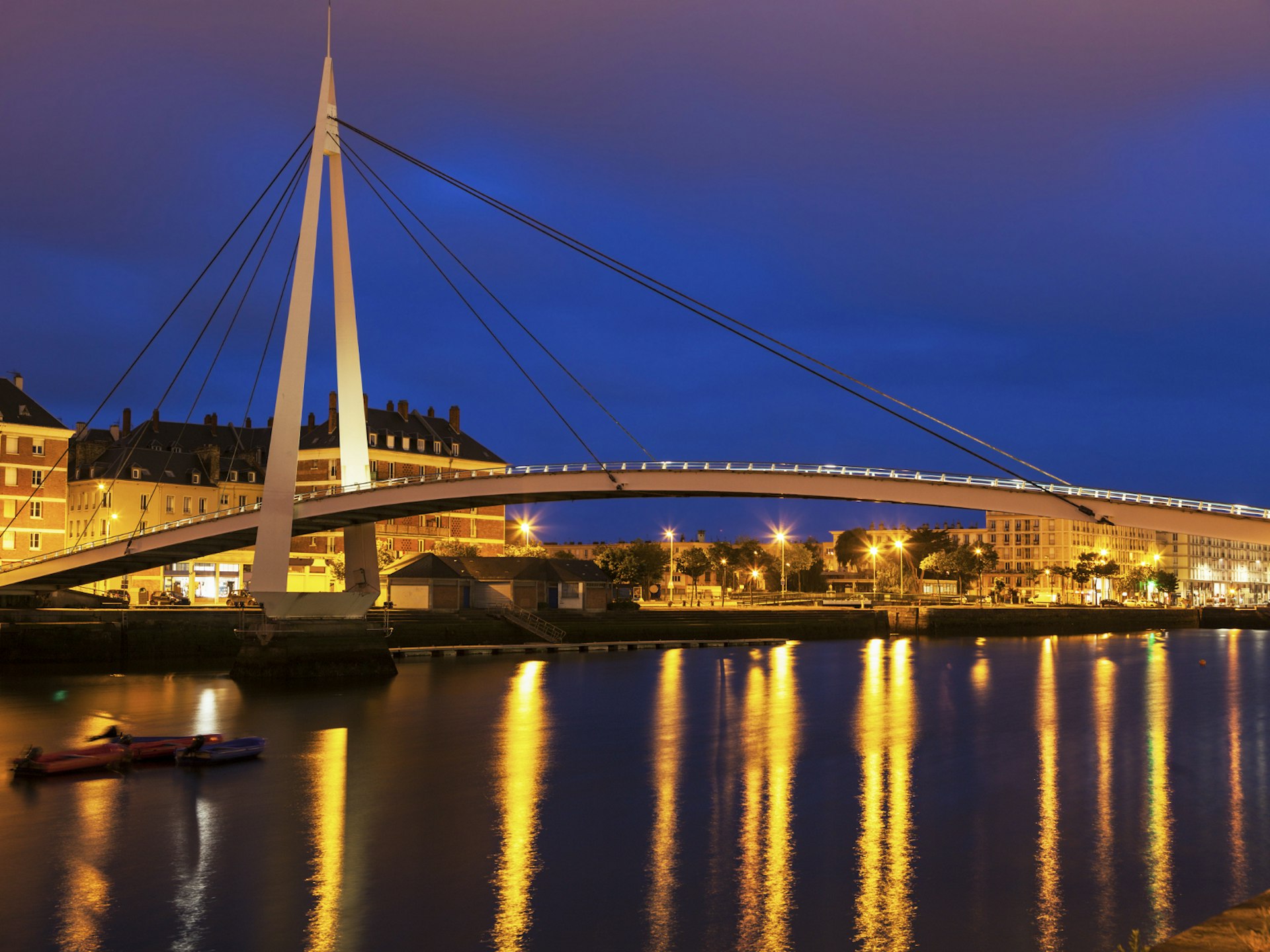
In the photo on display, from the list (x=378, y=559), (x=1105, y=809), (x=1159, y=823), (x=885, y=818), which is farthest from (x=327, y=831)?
(x=378, y=559)

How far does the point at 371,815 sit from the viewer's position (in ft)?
79.0

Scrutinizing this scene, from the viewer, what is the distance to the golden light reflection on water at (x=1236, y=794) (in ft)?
64.3

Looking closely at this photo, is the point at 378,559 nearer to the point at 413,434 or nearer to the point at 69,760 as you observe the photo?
the point at 413,434

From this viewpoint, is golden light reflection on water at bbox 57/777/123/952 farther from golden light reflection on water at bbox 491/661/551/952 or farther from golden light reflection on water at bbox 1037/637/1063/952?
golden light reflection on water at bbox 1037/637/1063/952

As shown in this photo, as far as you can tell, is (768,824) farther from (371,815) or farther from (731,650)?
(731,650)

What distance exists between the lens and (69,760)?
2844cm

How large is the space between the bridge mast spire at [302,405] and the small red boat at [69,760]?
39.8 ft

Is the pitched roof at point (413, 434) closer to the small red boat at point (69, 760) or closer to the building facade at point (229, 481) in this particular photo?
the building facade at point (229, 481)

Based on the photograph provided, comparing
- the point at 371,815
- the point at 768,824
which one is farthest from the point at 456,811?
the point at 768,824

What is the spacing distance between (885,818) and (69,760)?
734 inches

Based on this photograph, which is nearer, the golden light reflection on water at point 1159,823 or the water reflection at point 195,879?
the water reflection at point 195,879

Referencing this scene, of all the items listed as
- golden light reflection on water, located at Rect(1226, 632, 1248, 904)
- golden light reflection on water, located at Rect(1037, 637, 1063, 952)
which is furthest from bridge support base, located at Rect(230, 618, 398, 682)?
golden light reflection on water, located at Rect(1226, 632, 1248, 904)

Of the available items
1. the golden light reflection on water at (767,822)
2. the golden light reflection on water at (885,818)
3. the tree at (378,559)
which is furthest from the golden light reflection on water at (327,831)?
the tree at (378,559)

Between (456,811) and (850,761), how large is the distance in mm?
11376
